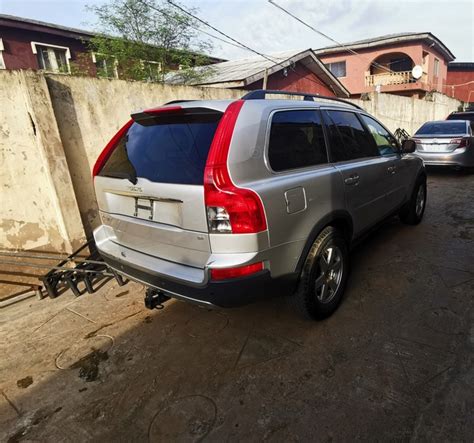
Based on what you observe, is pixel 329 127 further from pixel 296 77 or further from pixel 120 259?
pixel 296 77

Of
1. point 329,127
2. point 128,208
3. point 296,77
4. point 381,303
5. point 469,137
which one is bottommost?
point 381,303

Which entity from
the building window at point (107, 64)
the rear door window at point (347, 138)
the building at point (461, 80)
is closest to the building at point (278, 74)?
the building window at point (107, 64)

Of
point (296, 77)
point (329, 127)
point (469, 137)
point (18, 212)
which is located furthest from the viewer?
point (296, 77)

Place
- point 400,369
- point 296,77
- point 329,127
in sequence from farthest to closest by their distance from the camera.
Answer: point 296,77, point 329,127, point 400,369

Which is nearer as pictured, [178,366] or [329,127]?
[178,366]

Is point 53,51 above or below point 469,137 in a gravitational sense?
above

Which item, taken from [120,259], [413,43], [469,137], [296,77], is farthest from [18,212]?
[413,43]

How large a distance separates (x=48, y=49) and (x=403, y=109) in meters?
15.8

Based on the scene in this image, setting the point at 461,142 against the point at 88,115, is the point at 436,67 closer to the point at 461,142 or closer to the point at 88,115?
the point at 461,142

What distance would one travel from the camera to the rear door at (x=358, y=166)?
280 cm

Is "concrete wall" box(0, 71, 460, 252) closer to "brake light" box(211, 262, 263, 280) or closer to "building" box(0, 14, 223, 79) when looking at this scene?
"brake light" box(211, 262, 263, 280)

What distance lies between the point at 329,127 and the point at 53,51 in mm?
15798

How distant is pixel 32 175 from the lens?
12.6ft

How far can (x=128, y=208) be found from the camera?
2.38 m
